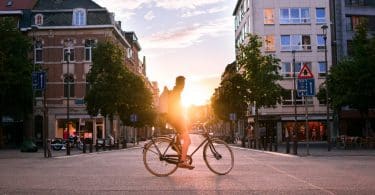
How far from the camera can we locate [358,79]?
39.1 metres

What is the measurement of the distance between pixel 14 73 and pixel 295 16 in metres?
33.6

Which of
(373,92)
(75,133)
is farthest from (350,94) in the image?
(75,133)

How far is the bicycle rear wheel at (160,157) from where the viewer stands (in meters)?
11.8

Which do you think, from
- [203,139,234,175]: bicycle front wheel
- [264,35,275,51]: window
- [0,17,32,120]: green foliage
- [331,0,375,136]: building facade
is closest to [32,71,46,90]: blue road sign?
[203,139,234,175]: bicycle front wheel

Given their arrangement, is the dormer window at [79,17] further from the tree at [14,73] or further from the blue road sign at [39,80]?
the blue road sign at [39,80]

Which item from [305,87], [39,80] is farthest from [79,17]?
[305,87]

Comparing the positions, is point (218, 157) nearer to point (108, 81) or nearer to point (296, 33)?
point (108, 81)

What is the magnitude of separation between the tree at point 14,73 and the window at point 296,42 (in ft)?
97.0

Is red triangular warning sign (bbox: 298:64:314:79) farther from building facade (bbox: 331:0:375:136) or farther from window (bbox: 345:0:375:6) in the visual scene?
window (bbox: 345:0:375:6)

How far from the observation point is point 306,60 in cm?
6794

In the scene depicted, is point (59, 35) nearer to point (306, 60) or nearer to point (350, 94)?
point (306, 60)

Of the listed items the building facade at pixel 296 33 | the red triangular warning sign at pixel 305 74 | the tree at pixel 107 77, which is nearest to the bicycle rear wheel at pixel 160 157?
the red triangular warning sign at pixel 305 74

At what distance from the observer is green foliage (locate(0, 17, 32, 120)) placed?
5050 centimetres

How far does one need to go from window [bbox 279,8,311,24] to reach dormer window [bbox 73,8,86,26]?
22.6 m
